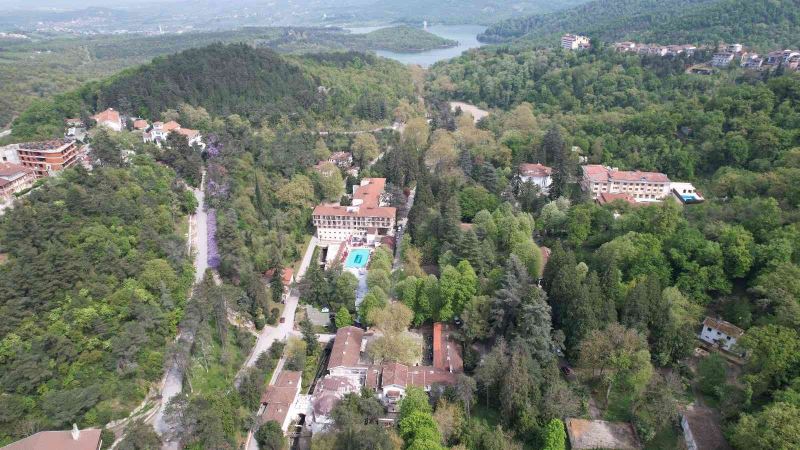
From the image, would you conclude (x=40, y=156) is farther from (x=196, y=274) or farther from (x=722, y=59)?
(x=722, y=59)

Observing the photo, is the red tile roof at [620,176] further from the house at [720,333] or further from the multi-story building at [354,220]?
the house at [720,333]

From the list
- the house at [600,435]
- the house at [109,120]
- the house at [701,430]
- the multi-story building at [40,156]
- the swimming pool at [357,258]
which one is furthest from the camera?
the house at [109,120]

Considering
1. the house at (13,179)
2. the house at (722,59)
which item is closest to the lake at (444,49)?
the house at (722,59)

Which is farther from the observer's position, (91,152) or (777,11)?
(777,11)

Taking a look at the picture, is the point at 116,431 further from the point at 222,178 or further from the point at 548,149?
the point at 548,149

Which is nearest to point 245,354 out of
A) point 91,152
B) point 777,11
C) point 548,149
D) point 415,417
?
point 415,417

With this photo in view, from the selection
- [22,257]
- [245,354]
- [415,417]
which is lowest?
[245,354]

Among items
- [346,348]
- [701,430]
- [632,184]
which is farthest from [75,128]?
[701,430]
